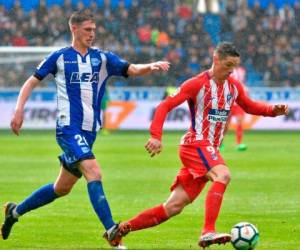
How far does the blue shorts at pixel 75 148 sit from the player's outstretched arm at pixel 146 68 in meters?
0.71

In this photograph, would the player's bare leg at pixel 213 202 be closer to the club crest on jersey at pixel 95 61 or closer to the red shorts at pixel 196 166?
the red shorts at pixel 196 166

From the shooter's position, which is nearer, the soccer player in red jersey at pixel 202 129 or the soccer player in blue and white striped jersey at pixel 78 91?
the soccer player in red jersey at pixel 202 129

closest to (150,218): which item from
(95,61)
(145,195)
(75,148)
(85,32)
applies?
(75,148)

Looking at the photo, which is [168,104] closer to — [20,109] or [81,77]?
[81,77]

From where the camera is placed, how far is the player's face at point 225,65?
357 inches

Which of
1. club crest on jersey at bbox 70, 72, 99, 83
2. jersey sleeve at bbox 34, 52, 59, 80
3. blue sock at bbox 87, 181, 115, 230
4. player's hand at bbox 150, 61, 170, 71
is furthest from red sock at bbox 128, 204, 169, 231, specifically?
jersey sleeve at bbox 34, 52, 59, 80

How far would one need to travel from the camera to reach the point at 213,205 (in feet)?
29.0

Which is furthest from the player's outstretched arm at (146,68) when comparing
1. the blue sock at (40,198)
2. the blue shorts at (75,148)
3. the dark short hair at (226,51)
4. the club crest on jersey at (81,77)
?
the blue sock at (40,198)

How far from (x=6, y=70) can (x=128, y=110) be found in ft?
14.4

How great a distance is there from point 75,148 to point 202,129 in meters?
1.18

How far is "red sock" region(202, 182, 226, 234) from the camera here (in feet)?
28.7

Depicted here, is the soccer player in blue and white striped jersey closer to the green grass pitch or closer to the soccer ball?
the green grass pitch

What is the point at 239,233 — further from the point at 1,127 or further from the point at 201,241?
the point at 1,127

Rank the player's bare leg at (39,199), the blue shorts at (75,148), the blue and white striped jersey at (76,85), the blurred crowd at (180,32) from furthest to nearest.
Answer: the blurred crowd at (180,32)
the player's bare leg at (39,199)
the blue and white striped jersey at (76,85)
the blue shorts at (75,148)
